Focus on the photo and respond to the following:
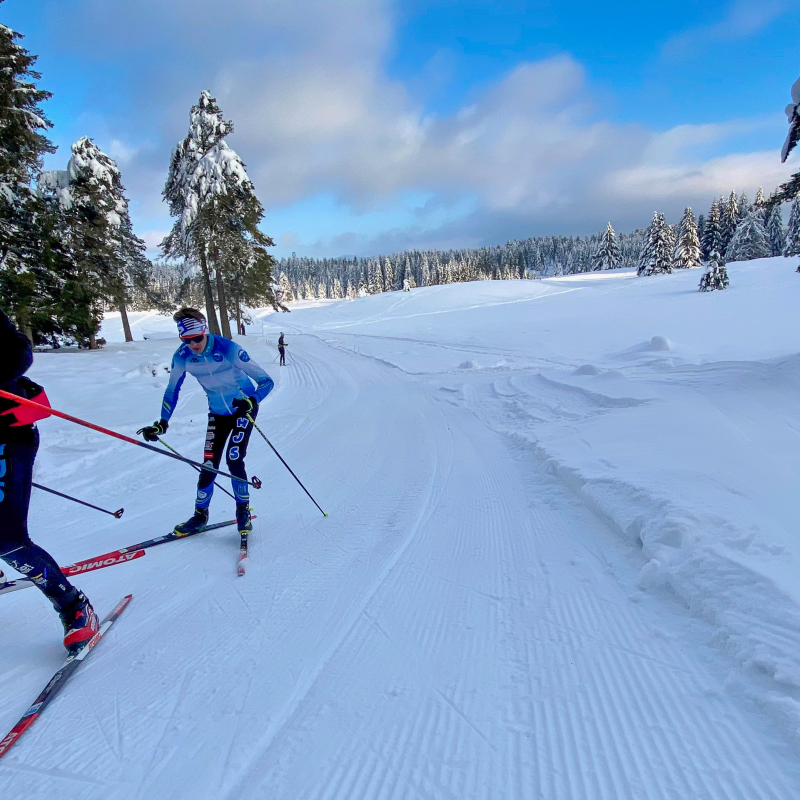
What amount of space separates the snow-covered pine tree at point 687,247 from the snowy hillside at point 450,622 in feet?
190

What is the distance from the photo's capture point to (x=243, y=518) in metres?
4.17

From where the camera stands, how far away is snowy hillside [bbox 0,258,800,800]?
1.89 metres

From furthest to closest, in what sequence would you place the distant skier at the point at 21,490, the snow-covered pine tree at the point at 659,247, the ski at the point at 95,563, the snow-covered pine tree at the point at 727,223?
the snow-covered pine tree at the point at 727,223
the snow-covered pine tree at the point at 659,247
the ski at the point at 95,563
the distant skier at the point at 21,490

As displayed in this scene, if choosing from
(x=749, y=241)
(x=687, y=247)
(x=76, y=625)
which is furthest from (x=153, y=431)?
(x=749, y=241)

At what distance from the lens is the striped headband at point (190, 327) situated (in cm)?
397

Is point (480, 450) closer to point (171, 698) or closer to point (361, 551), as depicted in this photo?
point (361, 551)

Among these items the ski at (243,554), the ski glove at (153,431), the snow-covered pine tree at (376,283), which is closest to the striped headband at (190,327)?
the ski glove at (153,431)

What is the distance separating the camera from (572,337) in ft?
71.2

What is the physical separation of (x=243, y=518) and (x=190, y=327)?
1.91 meters

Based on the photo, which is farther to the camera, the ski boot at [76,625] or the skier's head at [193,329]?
the skier's head at [193,329]

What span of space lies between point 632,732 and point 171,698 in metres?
2.38

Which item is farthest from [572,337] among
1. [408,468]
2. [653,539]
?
[653,539]

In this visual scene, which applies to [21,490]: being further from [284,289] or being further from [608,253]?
[608,253]

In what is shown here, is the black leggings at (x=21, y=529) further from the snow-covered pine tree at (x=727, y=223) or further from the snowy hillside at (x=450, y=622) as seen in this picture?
the snow-covered pine tree at (x=727, y=223)
